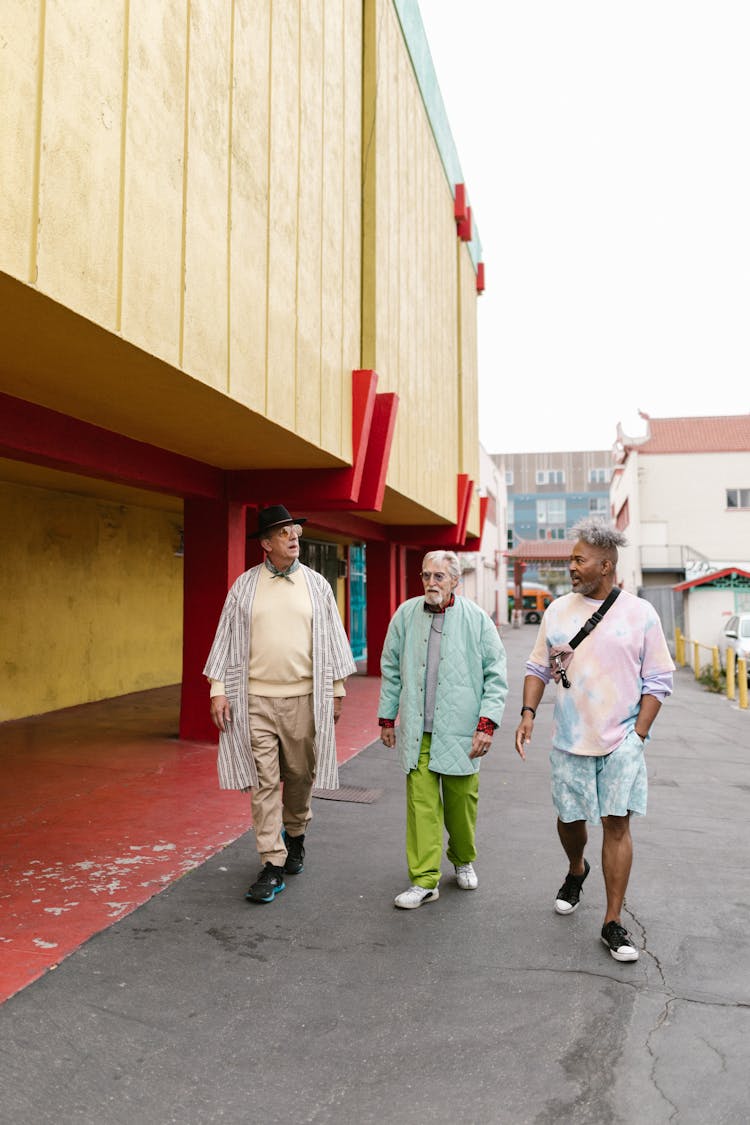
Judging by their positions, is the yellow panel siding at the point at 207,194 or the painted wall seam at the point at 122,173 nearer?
the painted wall seam at the point at 122,173

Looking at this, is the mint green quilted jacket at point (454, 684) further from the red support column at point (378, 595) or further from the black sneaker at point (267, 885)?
the red support column at point (378, 595)

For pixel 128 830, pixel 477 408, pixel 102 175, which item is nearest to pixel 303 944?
pixel 128 830

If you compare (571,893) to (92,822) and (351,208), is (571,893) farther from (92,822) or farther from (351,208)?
(351,208)

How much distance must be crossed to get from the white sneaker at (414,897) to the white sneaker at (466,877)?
0.23m

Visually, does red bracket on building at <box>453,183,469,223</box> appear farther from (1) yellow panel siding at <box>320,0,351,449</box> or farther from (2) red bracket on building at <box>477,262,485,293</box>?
(1) yellow panel siding at <box>320,0,351,449</box>

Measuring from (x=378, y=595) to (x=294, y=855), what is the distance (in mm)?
11529

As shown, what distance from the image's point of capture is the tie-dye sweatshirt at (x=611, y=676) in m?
3.72

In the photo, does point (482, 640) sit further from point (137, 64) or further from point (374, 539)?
point (374, 539)

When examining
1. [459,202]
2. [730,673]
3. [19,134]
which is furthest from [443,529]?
[19,134]

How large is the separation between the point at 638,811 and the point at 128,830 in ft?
11.3

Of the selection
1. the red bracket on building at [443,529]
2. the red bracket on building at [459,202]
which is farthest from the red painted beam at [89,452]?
the red bracket on building at [459,202]

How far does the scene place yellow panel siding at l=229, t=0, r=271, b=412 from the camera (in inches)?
209

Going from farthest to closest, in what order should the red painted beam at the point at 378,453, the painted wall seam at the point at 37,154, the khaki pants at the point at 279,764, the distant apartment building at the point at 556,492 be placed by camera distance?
the distant apartment building at the point at 556,492
the red painted beam at the point at 378,453
the khaki pants at the point at 279,764
the painted wall seam at the point at 37,154

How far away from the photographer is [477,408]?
62.1 ft
